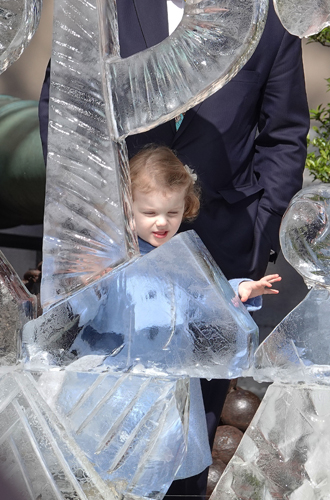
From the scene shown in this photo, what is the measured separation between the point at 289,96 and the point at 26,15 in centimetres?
73

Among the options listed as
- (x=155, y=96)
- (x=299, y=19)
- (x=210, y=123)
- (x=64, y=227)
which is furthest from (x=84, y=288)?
(x=210, y=123)

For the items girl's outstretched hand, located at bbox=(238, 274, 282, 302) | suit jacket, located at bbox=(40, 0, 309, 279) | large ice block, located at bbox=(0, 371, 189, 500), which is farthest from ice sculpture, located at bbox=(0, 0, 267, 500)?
suit jacket, located at bbox=(40, 0, 309, 279)

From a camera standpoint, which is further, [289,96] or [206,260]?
[289,96]

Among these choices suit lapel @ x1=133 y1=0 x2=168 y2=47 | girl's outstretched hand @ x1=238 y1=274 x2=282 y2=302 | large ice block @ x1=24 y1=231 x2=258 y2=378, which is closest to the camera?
large ice block @ x1=24 y1=231 x2=258 y2=378

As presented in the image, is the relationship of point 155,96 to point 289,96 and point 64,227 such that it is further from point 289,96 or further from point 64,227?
point 289,96

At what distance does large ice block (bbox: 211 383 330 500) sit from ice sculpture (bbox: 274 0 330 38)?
0.97 ft

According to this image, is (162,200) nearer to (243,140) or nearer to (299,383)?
(243,140)

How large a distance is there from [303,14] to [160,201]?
17.6 inches

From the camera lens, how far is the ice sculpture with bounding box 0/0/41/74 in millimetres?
568

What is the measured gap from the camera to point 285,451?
1.86 ft

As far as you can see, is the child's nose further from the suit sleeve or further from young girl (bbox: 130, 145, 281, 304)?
the suit sleeve

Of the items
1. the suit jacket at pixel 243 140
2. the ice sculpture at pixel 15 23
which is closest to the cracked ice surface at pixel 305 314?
the ice sculpture at pixel 15 23

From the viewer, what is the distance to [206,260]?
1.85ft

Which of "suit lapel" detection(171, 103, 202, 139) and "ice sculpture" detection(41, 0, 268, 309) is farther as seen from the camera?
"suit lapel" detection(171, 103, 202, 139)
